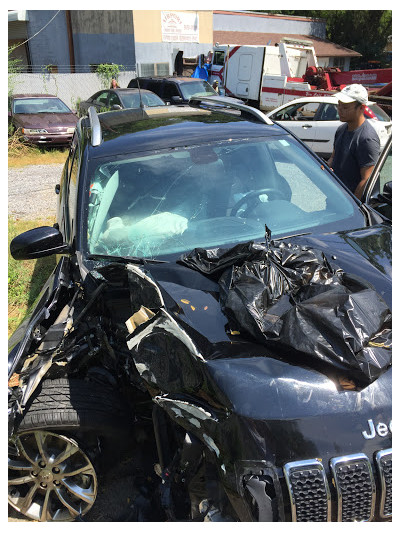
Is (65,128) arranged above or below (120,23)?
below

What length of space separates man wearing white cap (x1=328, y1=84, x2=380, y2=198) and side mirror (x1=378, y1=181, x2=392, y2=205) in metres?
0.53

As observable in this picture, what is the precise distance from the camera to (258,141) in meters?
3.55

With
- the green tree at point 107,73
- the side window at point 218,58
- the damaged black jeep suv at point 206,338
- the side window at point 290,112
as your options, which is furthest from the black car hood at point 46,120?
the damaged black jeep suv at point 206,338

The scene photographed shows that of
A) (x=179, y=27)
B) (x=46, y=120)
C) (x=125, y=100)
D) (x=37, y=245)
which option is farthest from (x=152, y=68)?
(x=37, y=245)

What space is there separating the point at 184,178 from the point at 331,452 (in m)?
2.05

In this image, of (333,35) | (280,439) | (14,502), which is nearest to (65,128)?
(14,502)

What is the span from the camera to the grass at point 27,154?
13.3 m

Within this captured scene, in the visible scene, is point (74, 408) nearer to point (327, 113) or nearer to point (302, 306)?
point (302, 306)

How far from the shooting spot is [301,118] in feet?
35.9

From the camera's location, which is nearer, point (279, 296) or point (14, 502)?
point (279, 296)

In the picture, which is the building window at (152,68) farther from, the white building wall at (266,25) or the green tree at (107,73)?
the white building wall at (266,25)

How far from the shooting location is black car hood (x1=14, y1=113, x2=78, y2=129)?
13.6 metres

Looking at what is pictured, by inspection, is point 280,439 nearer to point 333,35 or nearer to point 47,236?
point 47,236

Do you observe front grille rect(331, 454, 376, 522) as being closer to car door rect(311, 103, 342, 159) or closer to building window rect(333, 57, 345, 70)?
car door rect(311, 103, 342, 159)
